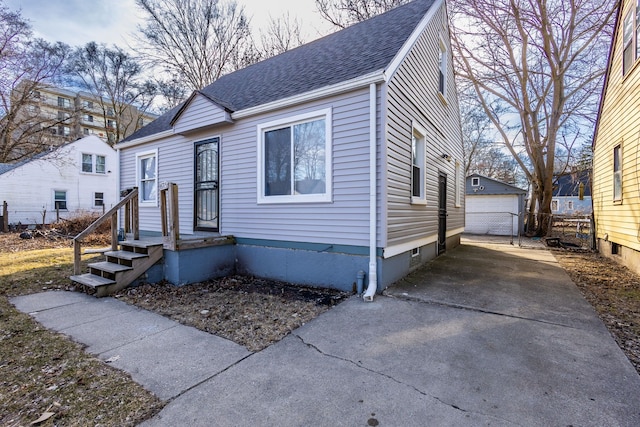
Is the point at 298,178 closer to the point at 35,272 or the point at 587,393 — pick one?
the point at 587,393

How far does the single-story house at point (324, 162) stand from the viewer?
4562mm

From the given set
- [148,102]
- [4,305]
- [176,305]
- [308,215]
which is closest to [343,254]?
[308,215]

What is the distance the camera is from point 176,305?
4223 millimetres

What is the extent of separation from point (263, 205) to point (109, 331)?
10.2 feet

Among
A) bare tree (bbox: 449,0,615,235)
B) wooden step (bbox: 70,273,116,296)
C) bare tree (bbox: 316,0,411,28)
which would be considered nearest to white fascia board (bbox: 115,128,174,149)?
wooden step (bbox: 70,273,116,296)

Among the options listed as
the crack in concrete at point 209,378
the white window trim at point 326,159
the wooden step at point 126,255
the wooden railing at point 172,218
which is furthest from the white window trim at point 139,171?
the crack in concrete at point 209,378

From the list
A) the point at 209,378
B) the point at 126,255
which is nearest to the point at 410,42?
the point at 209,378

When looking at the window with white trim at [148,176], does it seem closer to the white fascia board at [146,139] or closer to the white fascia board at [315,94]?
the white fascia board at [146,139]

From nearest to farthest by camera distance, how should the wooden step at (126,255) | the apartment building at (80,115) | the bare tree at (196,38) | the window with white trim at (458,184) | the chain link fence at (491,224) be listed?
1. the wooden step at (126,255)
2. the window with white trim at (458,184)
3. the bare tree at (196,38)
4. the chain link fence at (491,224)
5. the apartment building at (80,115)

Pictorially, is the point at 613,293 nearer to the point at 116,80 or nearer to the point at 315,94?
the point at 315,94

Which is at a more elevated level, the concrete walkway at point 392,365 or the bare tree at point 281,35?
the bare tree at point 281,35

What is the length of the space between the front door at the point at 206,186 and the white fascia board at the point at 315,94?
123 centimetres

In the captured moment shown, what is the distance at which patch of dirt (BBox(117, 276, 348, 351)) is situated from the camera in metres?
3.31

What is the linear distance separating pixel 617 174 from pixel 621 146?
2.46 ft
